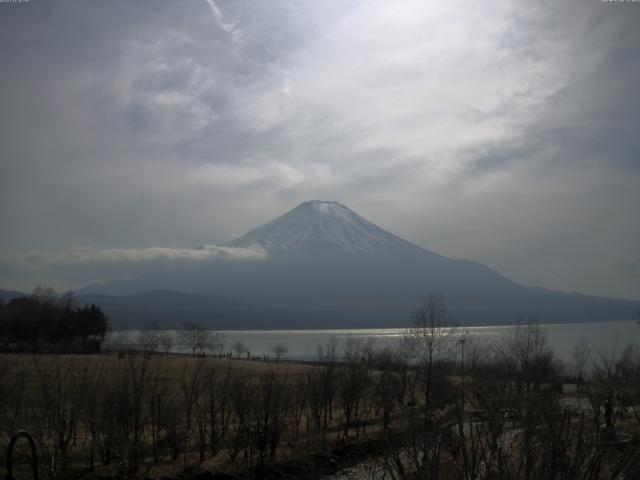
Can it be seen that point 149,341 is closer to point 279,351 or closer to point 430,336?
point 279,351

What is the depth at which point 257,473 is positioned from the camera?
74.5ft

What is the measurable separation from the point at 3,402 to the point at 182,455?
8.87 meters

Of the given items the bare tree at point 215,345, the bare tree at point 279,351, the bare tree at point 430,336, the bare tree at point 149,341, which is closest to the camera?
the bare tree at point 430,336

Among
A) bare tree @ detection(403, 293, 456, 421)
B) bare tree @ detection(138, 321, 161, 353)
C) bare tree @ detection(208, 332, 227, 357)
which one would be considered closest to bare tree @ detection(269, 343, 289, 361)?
bare tree @ detection(208, 332, 227, 357)

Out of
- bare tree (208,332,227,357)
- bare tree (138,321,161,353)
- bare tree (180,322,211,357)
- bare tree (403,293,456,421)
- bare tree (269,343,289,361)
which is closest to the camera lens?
bare tree (403,293,456,421)

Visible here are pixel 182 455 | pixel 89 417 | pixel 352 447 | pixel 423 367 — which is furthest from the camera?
pixel 423 367

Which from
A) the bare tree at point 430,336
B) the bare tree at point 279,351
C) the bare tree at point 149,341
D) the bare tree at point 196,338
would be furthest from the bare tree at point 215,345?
the bare tree at point 430,336

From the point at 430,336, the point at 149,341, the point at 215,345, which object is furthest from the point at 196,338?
the point at 430,336

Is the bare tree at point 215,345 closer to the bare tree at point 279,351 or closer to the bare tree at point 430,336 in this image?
the bare tree at point 279,351

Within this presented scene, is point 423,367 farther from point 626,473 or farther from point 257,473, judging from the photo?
point 626,473

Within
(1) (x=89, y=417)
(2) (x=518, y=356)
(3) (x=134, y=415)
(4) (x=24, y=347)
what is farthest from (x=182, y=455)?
(4) (x=24, y=347)

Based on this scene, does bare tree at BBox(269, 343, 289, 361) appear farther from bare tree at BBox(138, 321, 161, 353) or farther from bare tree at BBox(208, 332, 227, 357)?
bare tree at BBox(138, 321, 161, 353)

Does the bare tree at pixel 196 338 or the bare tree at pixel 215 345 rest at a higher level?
the bare tree at pixel 196 338

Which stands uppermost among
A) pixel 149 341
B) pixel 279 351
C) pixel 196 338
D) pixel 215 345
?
pixel 149 341
